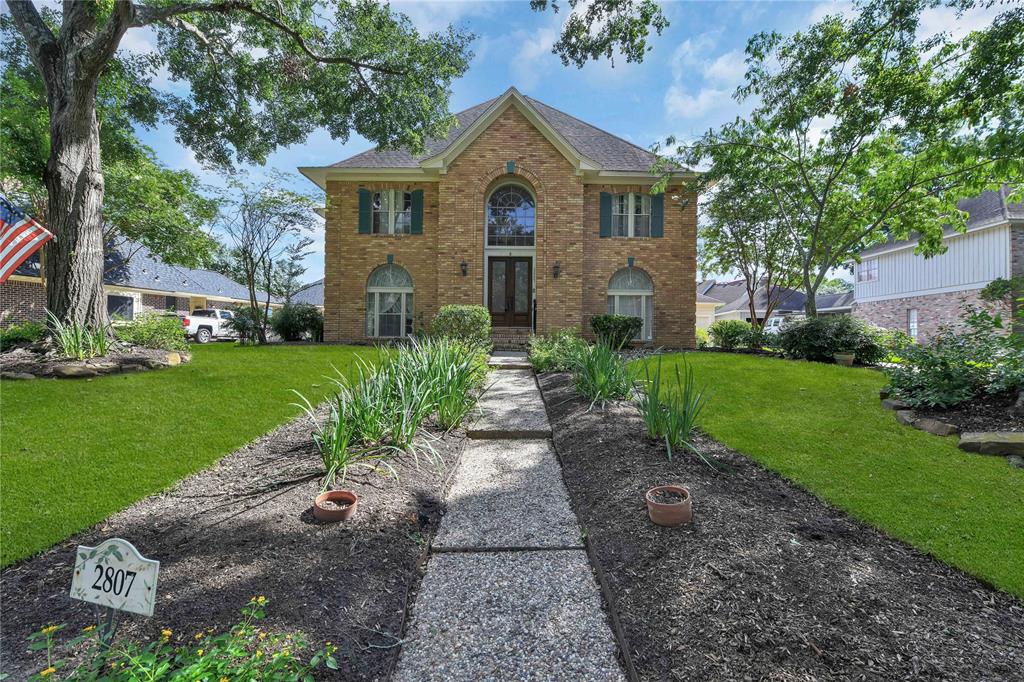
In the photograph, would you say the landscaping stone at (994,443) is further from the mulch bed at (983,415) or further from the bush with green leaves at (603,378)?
the bush with green leaves at (603,378)

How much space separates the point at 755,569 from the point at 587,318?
11.8 m

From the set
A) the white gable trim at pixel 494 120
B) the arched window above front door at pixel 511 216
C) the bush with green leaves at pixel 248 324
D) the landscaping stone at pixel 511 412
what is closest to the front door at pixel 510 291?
the arched window above front door at pixel 511 216

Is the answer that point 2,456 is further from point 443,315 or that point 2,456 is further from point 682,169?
point 682,169

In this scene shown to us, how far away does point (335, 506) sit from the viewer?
8.69ft

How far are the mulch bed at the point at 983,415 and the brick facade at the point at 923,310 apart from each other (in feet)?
46.2

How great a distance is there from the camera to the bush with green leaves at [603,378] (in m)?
5.17

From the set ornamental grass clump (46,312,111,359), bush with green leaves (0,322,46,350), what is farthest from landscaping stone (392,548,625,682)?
bush with green leaves (0,322,46,350)

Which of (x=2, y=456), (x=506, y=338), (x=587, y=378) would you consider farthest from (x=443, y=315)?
(x=2, y=456)

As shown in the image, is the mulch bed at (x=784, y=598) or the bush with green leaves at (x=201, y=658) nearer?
the bush with green leaves at (x=201, y=658)

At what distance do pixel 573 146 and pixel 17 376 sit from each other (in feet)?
42.1

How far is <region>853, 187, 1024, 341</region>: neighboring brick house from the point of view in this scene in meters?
16.1

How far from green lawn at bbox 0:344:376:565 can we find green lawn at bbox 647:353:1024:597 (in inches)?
178

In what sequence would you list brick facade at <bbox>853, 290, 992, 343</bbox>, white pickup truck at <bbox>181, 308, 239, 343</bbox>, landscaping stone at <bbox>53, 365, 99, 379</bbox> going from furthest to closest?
white pickup truck at <bbox>181, 308, 239, 343</bbox> → brick facade at <bbox>853, 290, 992, 343</bbox> → landscaping stone at <bbox>53, 365, 99, 379</bbox>

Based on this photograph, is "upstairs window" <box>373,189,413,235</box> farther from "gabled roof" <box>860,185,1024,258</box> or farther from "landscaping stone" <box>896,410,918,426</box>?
"gabled roof" <box>860,185,1024,258</box>
